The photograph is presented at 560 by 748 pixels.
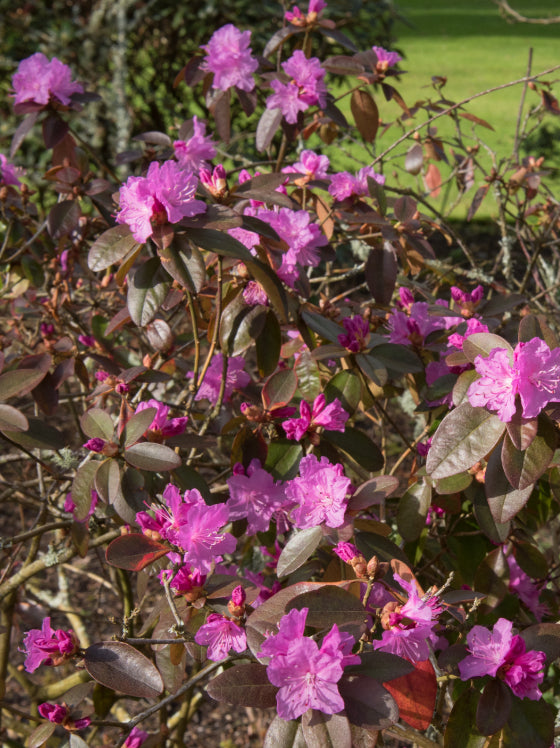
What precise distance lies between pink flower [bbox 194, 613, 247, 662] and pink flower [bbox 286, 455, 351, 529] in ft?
0.52

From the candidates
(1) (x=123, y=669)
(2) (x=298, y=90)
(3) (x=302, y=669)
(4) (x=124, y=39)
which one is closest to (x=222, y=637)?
(1) (x=123, y=669)

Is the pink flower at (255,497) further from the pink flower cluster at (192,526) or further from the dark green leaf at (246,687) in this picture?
the dark green leaf at (246,687)

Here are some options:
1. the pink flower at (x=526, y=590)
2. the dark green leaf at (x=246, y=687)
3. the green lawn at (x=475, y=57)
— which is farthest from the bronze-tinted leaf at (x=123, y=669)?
the green lawn at (x=475, y=57)

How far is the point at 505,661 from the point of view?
3.00 feet

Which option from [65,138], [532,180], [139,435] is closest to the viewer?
[139,435]

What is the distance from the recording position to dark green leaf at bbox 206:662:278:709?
80 cm

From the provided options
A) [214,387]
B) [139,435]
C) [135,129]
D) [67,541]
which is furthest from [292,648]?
[135,129]

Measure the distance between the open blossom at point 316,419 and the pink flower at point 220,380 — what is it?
29cm

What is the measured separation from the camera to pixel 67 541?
5.22ft

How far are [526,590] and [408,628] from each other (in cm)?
68

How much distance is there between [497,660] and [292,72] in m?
1.23

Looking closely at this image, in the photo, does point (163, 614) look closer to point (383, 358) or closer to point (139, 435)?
point (139, 435)

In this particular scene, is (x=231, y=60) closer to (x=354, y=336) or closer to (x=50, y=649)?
(x=354, y=336)

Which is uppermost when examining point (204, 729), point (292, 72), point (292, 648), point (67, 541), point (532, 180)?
point (292, 72)
